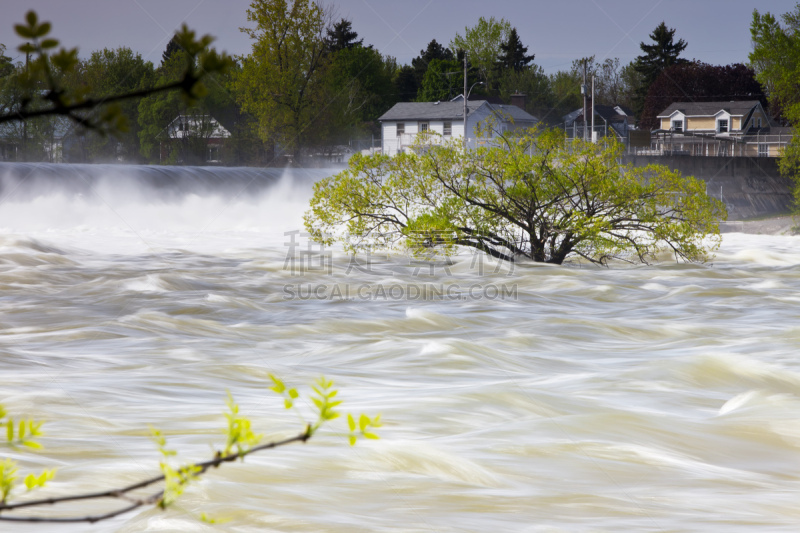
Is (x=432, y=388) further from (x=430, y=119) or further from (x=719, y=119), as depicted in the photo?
(x=719, y=119)

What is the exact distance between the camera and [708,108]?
72812mm

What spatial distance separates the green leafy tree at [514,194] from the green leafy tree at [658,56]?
7649 cm

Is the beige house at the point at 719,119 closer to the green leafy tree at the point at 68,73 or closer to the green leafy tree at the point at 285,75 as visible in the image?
the green leafy tree at the point at 285,75

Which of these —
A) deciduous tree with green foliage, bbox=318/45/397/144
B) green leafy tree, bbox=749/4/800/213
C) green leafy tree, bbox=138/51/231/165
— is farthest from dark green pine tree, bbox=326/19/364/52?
green leafy tree, bbox=749/4/800/213

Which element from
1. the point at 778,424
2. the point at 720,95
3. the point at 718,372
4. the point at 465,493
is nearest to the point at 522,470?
the point at 465,493

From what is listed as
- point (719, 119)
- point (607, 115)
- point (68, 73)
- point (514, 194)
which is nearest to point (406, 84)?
point (607, 115)

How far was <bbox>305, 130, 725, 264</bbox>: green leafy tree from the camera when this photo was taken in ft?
47.8

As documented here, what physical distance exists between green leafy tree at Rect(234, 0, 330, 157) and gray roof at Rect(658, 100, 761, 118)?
118 ft

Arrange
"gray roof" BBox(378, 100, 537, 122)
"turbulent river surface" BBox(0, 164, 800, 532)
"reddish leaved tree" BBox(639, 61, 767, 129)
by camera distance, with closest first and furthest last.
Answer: "turbulent river surface" BBox(0, 164, 800, 532) → "gray roof" BBox(378, 100, 537, 122) → "reddish leaved tree" BBox(639, 61, 767, 129)

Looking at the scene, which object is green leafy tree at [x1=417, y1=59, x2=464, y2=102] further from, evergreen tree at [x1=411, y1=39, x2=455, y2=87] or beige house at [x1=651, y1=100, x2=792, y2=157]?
beige house at [x1=651, y1=100, x2=792, y2=157]

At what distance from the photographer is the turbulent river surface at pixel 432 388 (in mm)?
4496

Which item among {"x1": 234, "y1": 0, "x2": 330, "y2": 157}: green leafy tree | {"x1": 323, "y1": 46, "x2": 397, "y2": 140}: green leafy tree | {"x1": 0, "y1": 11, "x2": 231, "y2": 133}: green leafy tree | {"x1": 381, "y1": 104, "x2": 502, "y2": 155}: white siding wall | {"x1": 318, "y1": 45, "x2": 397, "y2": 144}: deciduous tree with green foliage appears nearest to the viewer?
{"x1": 0, "y1": 11, "x2": 231, "y2": 133}: green leafy tree

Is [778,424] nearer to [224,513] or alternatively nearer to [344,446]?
[344,446]

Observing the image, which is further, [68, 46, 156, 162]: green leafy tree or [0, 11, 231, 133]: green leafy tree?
[68, 46, 156, 162]: green leafy tree
